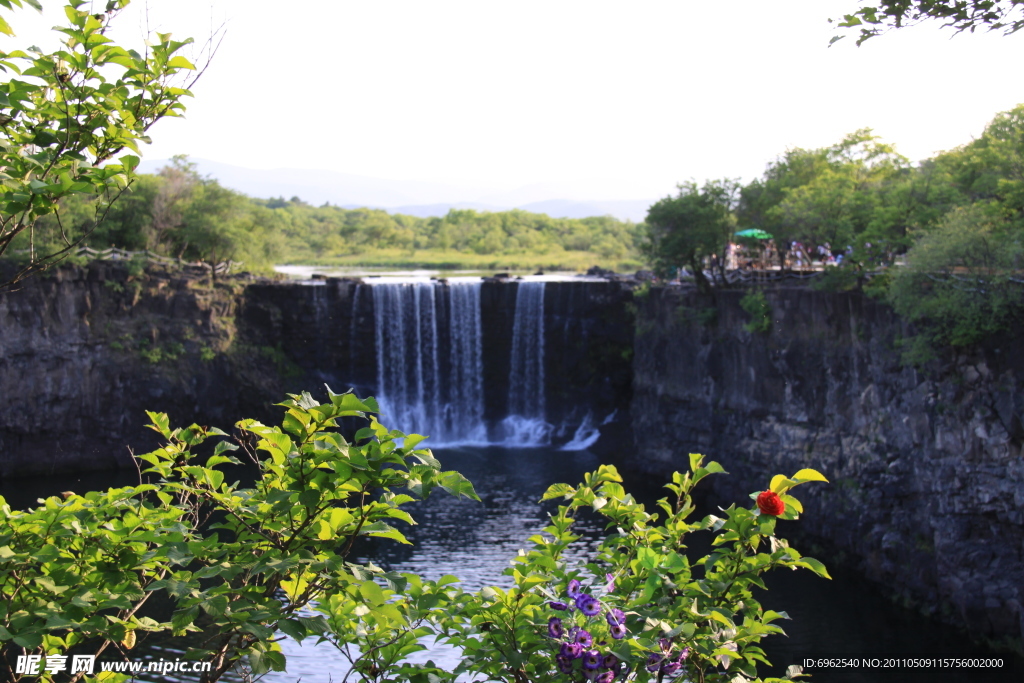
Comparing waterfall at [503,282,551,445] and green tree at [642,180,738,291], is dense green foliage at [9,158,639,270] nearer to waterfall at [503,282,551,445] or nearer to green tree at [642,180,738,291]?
waterfall at [503,282,551,445]

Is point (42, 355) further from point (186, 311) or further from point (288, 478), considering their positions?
point (288, 478)

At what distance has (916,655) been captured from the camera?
64.9 feet

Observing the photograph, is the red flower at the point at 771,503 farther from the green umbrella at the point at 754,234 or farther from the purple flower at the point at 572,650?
the green umbrella at the point at 754,234

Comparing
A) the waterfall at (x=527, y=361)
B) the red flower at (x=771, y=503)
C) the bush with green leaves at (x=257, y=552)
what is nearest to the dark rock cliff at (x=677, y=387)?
the waterfall at (x=527, y=361)

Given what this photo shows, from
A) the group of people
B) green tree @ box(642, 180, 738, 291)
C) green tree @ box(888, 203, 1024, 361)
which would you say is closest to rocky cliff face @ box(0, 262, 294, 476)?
green tree @ box(642, 180, 738, 291)

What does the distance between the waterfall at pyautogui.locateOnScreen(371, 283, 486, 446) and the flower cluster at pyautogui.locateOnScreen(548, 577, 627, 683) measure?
37.2 metres

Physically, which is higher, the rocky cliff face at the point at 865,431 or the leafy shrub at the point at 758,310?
the leafy shrub at the point at 758,310

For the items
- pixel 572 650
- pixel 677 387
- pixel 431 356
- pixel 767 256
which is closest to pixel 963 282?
pixel 677 387

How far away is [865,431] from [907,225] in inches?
297

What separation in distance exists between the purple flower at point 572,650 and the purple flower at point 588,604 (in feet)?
0.71

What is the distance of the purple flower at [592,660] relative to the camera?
4.62 meters

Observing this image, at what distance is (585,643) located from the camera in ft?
15.5

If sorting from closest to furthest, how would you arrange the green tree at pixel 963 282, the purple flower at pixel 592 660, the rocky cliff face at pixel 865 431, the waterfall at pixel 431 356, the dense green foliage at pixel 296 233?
the purple flower at pixel 592 660 → the rocky cliff face at pixel 865 431 → the green tree at pixel 963 282 → the dense green foliage at pixel 296 233 → the waterfall at pixel 431 356

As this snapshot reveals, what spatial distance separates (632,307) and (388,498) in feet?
119
